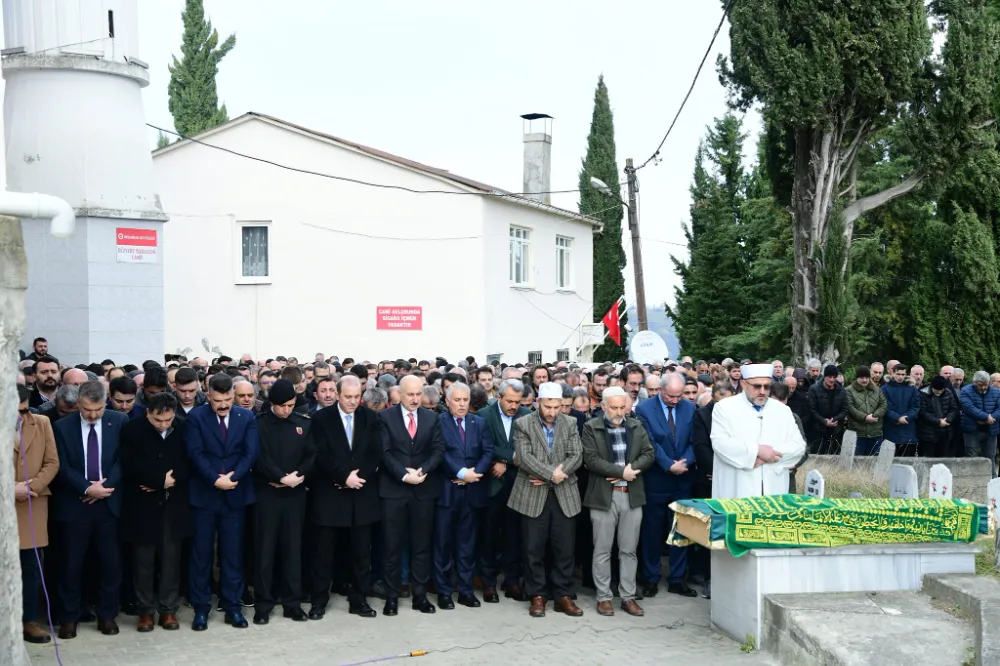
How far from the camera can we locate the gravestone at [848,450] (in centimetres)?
1288

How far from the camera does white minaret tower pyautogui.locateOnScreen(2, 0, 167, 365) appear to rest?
657 inches

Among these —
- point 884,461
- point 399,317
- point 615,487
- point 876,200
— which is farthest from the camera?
point 399,317

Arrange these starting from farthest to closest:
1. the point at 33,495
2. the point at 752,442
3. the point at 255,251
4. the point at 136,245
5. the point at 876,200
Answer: the point at 255,251, the point at 876,200, the point at 136,245, the point at 752,442, the point at 33,495

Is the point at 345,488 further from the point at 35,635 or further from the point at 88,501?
the point at 35,635

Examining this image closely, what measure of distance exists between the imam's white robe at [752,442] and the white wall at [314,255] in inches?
696

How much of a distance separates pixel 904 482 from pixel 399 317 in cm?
1880

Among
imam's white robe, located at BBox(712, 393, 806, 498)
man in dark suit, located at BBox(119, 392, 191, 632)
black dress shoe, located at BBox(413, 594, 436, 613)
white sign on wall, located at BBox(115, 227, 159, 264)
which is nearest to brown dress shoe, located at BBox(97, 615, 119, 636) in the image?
man in dark suit, located at BBox(119, 392, 191, 632)

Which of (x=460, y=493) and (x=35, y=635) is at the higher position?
(x=460, y=493)

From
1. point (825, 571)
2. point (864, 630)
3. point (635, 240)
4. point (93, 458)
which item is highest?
point (635, 240)

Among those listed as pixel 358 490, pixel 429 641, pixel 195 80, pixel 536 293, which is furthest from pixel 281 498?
pixel 195 80

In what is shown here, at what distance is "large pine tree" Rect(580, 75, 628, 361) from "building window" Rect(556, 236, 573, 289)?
7827 millimetres

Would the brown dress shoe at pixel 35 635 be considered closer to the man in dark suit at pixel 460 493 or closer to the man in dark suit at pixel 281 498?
the man in dark suit at pixel 281 498

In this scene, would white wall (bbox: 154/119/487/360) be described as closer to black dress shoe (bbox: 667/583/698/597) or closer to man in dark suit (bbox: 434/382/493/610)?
black dress shoe (bbox: 667/583/698/597)

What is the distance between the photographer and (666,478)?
9.69 m
